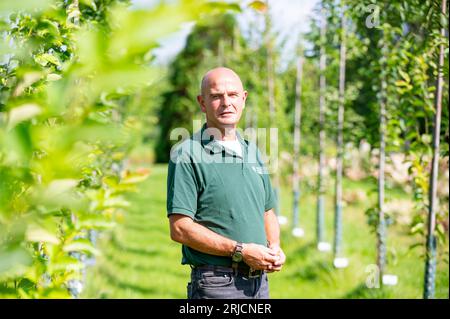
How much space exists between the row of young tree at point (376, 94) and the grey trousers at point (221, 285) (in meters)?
1.28

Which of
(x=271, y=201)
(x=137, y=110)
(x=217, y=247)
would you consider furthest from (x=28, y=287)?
(x=137, y=110)

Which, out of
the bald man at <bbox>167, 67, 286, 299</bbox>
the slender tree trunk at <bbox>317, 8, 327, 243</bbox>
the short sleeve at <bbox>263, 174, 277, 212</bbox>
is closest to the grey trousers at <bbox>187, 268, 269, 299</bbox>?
the bald man at <bbox>167, 67, 286, 299</bbox>

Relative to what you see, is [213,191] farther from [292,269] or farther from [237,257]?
[292,269]

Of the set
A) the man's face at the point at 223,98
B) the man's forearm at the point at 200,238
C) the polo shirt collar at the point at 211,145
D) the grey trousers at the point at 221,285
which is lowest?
the grey trousers at the point at 221,285

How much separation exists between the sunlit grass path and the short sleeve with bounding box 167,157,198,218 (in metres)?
2.75

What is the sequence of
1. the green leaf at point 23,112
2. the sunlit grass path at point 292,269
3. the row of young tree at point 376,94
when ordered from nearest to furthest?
the green leaf at point 23,112
the row of young tree at point 376,94
the sunlit grass path at point 292,269

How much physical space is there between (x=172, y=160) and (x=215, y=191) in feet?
0.75

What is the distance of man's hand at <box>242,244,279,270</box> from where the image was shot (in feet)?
7.84

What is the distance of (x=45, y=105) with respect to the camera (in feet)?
3.19

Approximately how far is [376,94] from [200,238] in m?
4.00

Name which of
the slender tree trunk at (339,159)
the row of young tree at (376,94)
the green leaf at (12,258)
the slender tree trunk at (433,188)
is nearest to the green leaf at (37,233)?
the green leaf at (12,258)

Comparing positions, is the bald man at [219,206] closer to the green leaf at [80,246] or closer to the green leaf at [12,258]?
the green leaf at [80,246]

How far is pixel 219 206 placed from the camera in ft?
8.02

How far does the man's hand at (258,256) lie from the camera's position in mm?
2389
